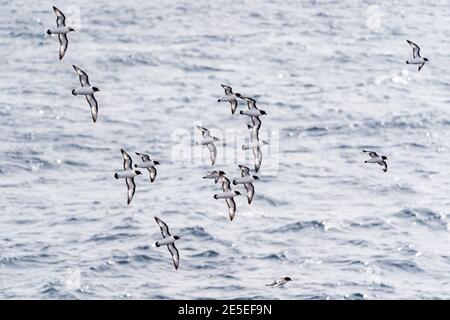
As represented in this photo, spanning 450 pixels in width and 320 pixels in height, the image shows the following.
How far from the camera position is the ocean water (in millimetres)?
63219

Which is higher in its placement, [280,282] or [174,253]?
[174,253]

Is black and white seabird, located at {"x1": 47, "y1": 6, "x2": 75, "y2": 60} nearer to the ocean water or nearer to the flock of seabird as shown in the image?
the flock of seabird

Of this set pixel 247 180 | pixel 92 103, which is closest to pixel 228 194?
pixel 247 180

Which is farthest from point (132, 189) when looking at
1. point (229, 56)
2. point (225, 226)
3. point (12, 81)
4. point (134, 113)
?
point (229, 56)

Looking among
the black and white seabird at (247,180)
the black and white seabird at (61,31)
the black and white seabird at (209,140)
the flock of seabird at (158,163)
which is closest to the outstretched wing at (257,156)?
the flock of seabird at (158,163)

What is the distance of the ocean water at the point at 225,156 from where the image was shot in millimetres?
Result: 63219

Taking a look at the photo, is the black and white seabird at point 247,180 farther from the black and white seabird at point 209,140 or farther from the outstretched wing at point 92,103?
the outstretched wing at point 92,103

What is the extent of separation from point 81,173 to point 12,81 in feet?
94.3

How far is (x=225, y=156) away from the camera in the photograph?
83.9m

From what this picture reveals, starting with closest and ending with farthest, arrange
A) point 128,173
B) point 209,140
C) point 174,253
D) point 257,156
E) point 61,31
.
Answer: point 128,173 → point 61,31 → point 174,253 → point 209,140 → point 257,156

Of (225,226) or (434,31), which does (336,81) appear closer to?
(434,31)

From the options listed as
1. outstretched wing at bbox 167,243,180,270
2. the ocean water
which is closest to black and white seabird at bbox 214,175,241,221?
outstretched wing at bbox 167,243,180,270

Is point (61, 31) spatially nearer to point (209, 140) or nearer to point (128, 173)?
point (128, 173)

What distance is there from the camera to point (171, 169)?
8169cm
